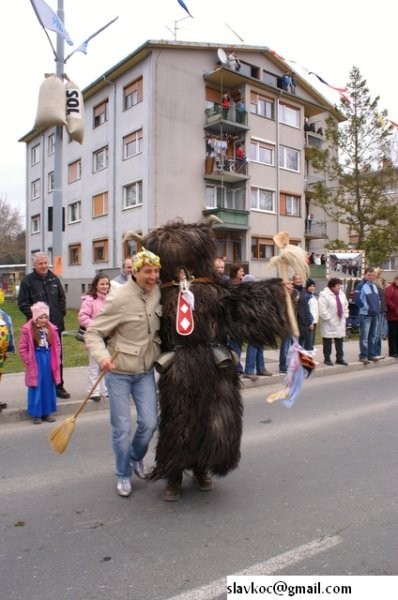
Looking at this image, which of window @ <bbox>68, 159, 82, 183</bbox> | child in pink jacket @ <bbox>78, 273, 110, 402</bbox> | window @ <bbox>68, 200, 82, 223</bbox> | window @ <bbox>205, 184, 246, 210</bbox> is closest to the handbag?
child in pink jacket @ <bbox>78, 273, 110, 402</bbox>

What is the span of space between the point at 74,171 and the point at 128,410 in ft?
103

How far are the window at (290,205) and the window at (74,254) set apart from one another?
13020 mm

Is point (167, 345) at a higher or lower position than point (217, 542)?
higher

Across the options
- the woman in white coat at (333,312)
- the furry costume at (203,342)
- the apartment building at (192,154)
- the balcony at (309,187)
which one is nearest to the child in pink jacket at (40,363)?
the furry costume at (203,342)

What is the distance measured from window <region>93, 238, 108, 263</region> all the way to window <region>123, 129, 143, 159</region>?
5.19 m

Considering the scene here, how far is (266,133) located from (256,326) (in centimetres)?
2811

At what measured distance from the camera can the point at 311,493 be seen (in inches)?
163

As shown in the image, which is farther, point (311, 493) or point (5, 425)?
point (5, 425)

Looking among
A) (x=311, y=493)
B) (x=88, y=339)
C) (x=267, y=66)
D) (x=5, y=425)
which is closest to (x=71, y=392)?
(x=5, y=425)

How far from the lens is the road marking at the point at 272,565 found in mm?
2736

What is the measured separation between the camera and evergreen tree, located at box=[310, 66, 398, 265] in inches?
966

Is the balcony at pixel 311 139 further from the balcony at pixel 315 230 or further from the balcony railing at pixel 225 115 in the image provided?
the balcony railing at pixel 225 115

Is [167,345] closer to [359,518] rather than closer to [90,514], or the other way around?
[90,514]

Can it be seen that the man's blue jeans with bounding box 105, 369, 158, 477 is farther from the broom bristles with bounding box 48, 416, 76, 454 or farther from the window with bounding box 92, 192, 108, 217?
the window with bounding box 92, 192, 108, 217
